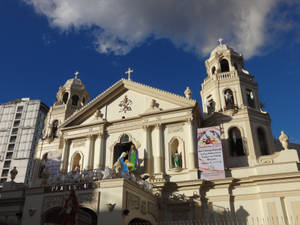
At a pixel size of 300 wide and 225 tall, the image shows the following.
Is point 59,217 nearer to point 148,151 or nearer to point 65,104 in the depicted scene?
point 148,151

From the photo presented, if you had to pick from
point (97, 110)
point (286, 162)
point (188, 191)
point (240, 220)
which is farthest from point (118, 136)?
point (286, 162)

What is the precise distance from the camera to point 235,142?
2609 cm

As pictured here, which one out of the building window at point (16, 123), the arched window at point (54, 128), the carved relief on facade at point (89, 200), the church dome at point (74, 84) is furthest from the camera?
the building window at point (16, 123)

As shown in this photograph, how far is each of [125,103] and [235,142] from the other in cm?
1061

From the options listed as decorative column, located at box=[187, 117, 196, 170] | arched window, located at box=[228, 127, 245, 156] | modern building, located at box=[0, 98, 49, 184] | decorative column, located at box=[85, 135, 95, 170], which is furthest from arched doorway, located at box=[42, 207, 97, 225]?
modern building, located at box=[0, 98, 49, 184]

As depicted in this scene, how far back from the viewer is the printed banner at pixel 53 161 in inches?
1119

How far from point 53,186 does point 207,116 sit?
1585 centimetres

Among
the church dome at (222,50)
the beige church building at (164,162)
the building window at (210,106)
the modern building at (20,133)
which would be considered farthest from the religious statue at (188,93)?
the modern building at (20,133)

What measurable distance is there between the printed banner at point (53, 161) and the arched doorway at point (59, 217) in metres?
6.56

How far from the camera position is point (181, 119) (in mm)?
25422

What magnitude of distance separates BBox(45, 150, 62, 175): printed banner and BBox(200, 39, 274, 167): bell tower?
14.3 metres

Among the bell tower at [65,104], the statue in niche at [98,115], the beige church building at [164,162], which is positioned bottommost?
the beige church building at [164,162]

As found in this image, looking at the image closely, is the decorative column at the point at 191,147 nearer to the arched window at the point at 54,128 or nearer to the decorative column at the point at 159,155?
the decorative column at the point at 159,155

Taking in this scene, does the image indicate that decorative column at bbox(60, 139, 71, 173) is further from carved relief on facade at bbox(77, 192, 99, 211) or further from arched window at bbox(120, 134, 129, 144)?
carved relief on facade at bbox(77, 192, 99, 211)
